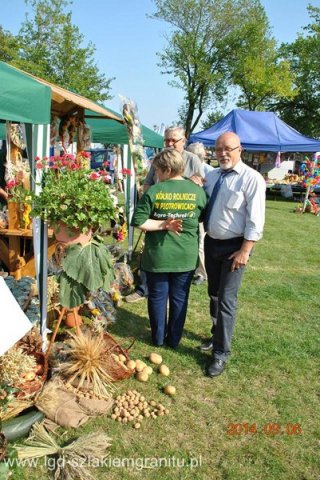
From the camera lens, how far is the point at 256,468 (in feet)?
7.71

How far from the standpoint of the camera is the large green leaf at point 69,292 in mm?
2949

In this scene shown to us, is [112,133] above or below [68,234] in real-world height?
above

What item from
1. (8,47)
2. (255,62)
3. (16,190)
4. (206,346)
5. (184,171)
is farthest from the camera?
(255,62)

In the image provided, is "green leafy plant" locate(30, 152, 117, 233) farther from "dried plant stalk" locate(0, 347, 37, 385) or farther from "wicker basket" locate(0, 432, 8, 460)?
"wicker basket" locate(0, 432, 8, 460)

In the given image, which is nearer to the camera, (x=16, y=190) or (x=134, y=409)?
(x=134, y=409)

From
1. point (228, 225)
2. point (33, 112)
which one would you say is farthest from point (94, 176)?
point (228, 225)

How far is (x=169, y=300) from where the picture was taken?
139 inches

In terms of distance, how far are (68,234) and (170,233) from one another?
829 mm

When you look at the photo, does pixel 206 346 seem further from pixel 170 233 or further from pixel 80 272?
pixel 80 272

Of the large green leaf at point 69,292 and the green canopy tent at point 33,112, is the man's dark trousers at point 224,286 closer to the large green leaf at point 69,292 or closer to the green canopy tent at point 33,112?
the large green leaf at point 69,292

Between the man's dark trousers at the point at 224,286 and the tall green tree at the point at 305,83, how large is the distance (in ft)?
104

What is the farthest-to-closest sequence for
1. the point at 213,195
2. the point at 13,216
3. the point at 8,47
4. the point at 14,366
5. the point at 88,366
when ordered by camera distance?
the point at 8,47
the point at 13,216
the point at 213,195
the point at 88,366
the point at 14,366

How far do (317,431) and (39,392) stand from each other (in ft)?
6.12
